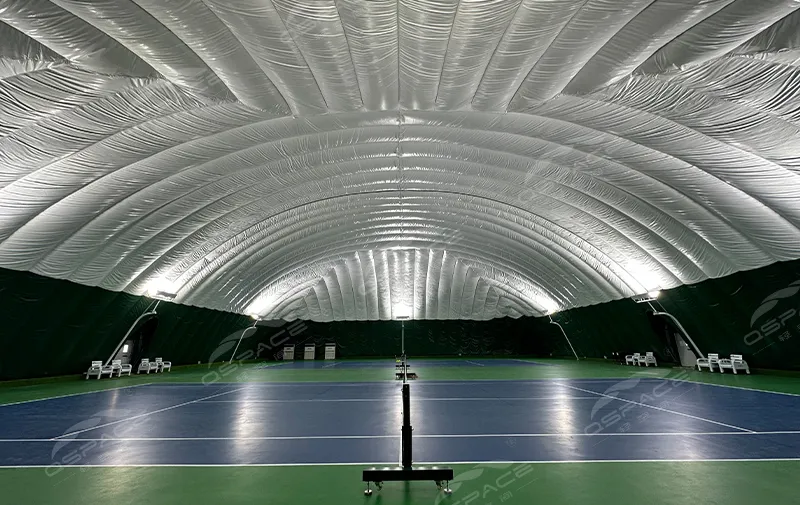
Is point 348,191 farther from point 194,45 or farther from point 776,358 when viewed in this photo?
point 776,358

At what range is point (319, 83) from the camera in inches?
528

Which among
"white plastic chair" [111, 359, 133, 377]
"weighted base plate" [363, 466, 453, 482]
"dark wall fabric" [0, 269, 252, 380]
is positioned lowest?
"weighted base plate" [363, 466, 453, 482]

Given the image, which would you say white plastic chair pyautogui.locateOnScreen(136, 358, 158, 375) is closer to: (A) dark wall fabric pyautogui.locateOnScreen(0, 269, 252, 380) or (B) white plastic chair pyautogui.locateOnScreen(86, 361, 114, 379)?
(A) dark wall fabric pyautogui.locateOnScreen(0, 269, 252, 380)

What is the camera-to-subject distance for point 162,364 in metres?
28.8

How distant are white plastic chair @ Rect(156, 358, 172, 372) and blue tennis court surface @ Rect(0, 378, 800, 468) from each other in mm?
14663

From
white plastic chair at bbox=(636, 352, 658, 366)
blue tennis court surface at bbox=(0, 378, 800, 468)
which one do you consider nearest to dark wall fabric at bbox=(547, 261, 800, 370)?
white plastic chair at bbox=(636, 352, 658, 366)

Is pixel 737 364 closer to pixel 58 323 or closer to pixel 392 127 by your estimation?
pixel 392 127

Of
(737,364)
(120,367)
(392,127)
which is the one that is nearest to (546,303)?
(737,364)

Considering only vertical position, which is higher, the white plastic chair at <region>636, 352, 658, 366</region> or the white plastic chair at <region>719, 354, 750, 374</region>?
the white plastic chair at <region>636, 352, 658, 366</region>

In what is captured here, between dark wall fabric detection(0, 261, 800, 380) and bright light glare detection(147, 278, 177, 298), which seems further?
bright light glare detection(147, 278, 177, 298)

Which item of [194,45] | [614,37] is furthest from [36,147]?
[614,37]

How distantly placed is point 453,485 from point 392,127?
14.7 m

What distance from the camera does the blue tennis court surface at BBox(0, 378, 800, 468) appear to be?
6.65 metres

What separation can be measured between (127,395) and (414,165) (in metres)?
14.3
